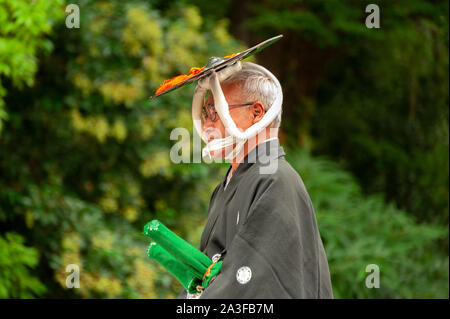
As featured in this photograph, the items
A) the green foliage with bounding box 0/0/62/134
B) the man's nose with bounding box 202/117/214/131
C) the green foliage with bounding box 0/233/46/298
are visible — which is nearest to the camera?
the man's nose with bounding box 202/117/214/131

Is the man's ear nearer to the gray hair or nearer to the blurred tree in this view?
the gray hair

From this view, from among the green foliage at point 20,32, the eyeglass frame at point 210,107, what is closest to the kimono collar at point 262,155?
the eyeglass frame at point 210,107

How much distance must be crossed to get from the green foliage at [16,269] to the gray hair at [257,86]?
281 centimetres

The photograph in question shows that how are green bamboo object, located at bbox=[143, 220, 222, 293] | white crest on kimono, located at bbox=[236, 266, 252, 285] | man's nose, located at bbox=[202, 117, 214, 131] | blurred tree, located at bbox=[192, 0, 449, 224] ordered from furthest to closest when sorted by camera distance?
blurred tree, located at bbox=[192, 0, 449, 224] → man's nose, located at bbox=[202, 117, 214, 131] → green bamboo object, located at bbox=[143, 220, 222, 293] → white crest on kimono, located at bbox=[236, 266, 252, 285]

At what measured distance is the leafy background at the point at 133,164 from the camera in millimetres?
4668

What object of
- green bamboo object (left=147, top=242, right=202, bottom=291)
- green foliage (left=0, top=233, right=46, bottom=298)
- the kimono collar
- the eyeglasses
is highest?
the eyeglasses

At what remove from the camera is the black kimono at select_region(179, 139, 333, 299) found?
1763 millimetres

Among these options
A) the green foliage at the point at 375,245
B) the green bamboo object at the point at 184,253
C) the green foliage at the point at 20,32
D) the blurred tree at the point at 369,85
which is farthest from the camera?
the blurred tree at the point at 369,85

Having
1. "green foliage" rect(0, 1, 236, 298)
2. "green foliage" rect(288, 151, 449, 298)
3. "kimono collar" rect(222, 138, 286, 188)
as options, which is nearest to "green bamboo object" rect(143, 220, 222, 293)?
"kimono collar" rect(222, 138, 286, 188)

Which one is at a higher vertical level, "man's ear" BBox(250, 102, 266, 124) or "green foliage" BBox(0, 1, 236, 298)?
"man's ear" BBox(250, 102, 266, 124)

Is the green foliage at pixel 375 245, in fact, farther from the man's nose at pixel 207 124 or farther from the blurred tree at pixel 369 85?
the man's nose at pixel 207 124

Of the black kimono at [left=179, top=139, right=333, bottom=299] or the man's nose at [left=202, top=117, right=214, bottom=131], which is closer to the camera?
the black kimono at [left=179, top=139, right=333, bottom=299]

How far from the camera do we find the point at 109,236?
4785 millimetres
